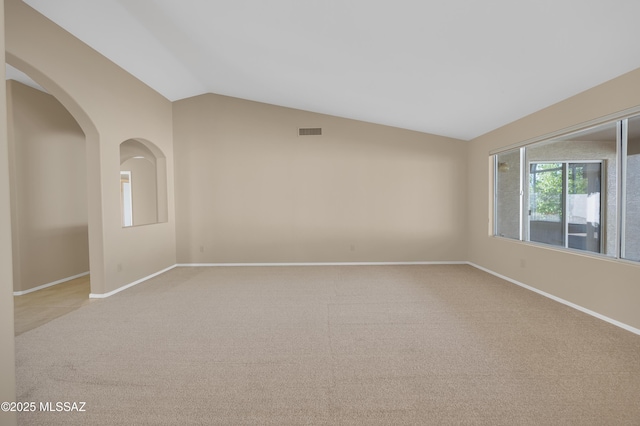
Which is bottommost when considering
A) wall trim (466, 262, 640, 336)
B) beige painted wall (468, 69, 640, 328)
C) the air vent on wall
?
wall trim (466, 262, 640, 336)

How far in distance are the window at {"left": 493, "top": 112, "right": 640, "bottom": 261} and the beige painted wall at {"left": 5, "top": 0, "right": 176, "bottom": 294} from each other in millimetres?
6194

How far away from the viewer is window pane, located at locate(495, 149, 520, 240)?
16.4 feet

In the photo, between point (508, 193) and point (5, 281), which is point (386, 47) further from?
point (5, 281)

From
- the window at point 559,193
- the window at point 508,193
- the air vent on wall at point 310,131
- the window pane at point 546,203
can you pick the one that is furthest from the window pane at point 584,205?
the air vent on wall at point 310,131

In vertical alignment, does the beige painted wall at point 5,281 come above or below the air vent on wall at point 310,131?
below

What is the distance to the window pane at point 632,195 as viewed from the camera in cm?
315

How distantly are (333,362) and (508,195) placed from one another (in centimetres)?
447

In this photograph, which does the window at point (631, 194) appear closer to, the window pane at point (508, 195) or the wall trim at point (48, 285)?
the window pane at point (508, 195)

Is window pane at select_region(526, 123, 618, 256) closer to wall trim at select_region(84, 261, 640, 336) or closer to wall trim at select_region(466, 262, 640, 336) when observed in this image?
wall trim at select_region(466, 262, 640, 336)

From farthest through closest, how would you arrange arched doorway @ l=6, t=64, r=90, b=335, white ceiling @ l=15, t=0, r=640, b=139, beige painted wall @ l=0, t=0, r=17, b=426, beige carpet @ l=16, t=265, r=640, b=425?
arched doorway @ l=6, t=64, r=90, b=335
white ceiling @ l=15, t=0, r=640, b=139
beige carpet @ l=16, t=265, r=640, b=425
beige painted wall @ l=0, t=0, r=17, b=426

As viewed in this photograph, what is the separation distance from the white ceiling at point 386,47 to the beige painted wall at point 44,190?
5.22ft

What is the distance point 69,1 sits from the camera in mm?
3252

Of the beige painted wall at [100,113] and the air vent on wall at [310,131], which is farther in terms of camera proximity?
the air vent on wall at [310,131]

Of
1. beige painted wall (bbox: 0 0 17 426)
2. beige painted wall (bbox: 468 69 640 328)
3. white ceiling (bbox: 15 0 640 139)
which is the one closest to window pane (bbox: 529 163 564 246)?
beige painted wall (bbox: 468 69 640 328)
